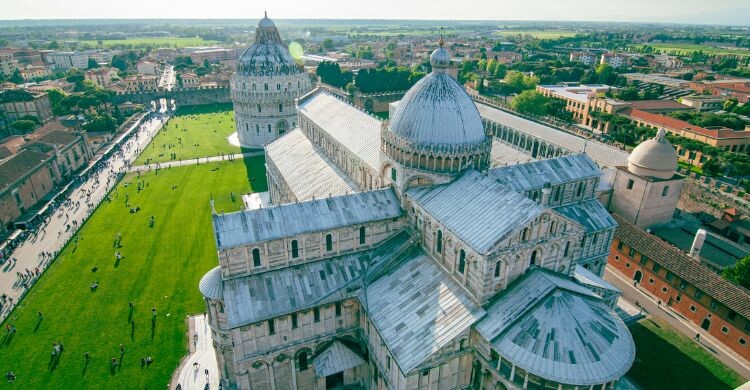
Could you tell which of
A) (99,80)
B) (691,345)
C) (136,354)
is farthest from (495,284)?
(99,80)

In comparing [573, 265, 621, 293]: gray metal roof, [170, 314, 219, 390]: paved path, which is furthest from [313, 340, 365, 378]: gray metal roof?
[573, 265, 621, 293]: gray metal roof

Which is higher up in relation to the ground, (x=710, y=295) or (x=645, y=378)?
(x=710, y=295)

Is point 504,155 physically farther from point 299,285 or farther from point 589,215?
point 299,285

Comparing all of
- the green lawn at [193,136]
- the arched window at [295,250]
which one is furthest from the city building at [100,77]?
the arched window at [295,250]

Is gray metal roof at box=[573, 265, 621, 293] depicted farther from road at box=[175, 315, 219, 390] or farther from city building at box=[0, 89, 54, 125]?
city building at box=[0, 89, 54, 125]

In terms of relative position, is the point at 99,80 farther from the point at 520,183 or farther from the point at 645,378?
the point at 645,378

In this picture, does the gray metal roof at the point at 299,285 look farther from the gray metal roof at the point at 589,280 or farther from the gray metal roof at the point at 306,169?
the gray metal roof at the point at 589,280
